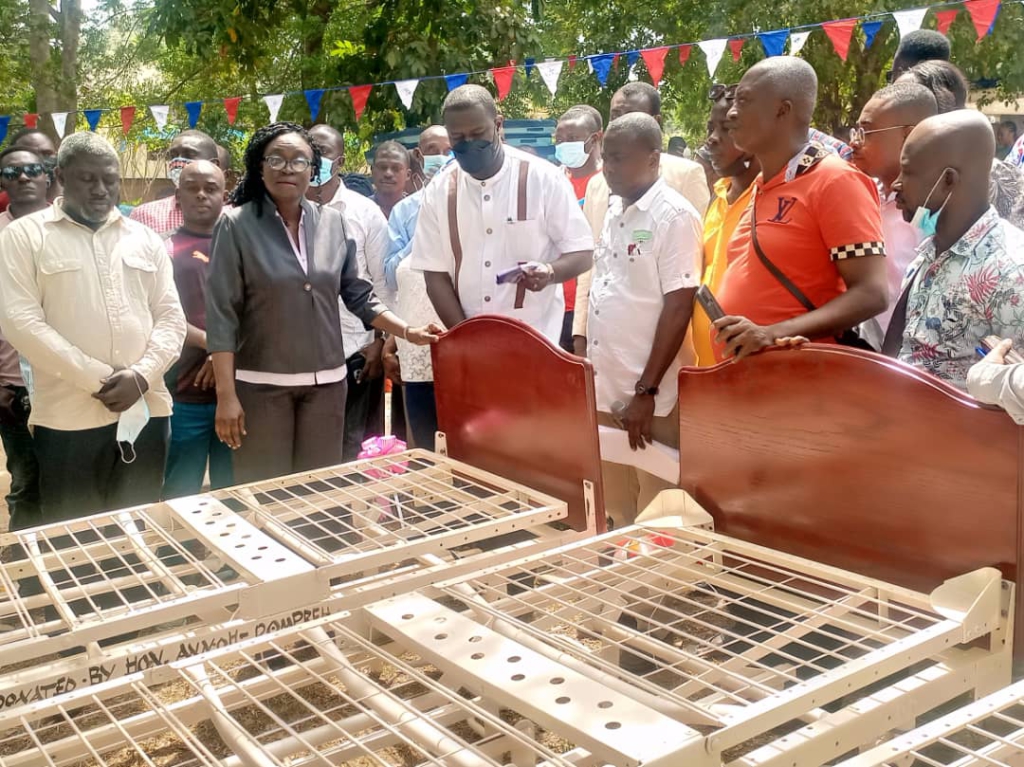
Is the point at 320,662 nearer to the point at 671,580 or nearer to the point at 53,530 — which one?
the point at 671,580

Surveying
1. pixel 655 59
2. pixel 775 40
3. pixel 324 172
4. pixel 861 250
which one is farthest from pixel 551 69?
pixel 861 250

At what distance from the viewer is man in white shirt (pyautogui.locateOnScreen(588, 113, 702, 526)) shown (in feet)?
11.4

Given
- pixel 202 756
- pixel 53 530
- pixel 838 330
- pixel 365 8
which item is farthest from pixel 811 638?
pixel 365 8

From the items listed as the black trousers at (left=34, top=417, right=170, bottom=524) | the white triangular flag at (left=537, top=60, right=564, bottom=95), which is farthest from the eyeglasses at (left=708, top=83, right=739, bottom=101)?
the white triangular flag at (left=537, top=60, right=564, bottom=95)

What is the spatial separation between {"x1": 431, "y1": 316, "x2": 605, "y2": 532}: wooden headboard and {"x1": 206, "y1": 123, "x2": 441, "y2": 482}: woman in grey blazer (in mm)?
232

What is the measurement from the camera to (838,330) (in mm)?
2775

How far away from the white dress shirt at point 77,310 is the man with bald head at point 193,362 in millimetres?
661

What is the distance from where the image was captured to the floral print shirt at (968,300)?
7.77 ft

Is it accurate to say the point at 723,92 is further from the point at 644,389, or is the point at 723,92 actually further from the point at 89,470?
the point at 89,470

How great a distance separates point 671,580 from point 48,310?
242 centimetres

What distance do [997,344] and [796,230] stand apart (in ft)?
2.79

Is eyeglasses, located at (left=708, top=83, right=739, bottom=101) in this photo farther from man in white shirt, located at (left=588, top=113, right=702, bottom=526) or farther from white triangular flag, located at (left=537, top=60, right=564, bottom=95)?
white triangular flag, located at (left=537, top=60, right=564, bottom=95)

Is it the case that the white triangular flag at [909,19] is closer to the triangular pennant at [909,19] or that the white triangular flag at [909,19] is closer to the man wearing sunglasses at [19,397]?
the triangular pennant at [909,19]

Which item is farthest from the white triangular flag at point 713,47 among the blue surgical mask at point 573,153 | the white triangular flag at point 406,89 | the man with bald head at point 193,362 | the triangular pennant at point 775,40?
the man with bald head at point 193,362
